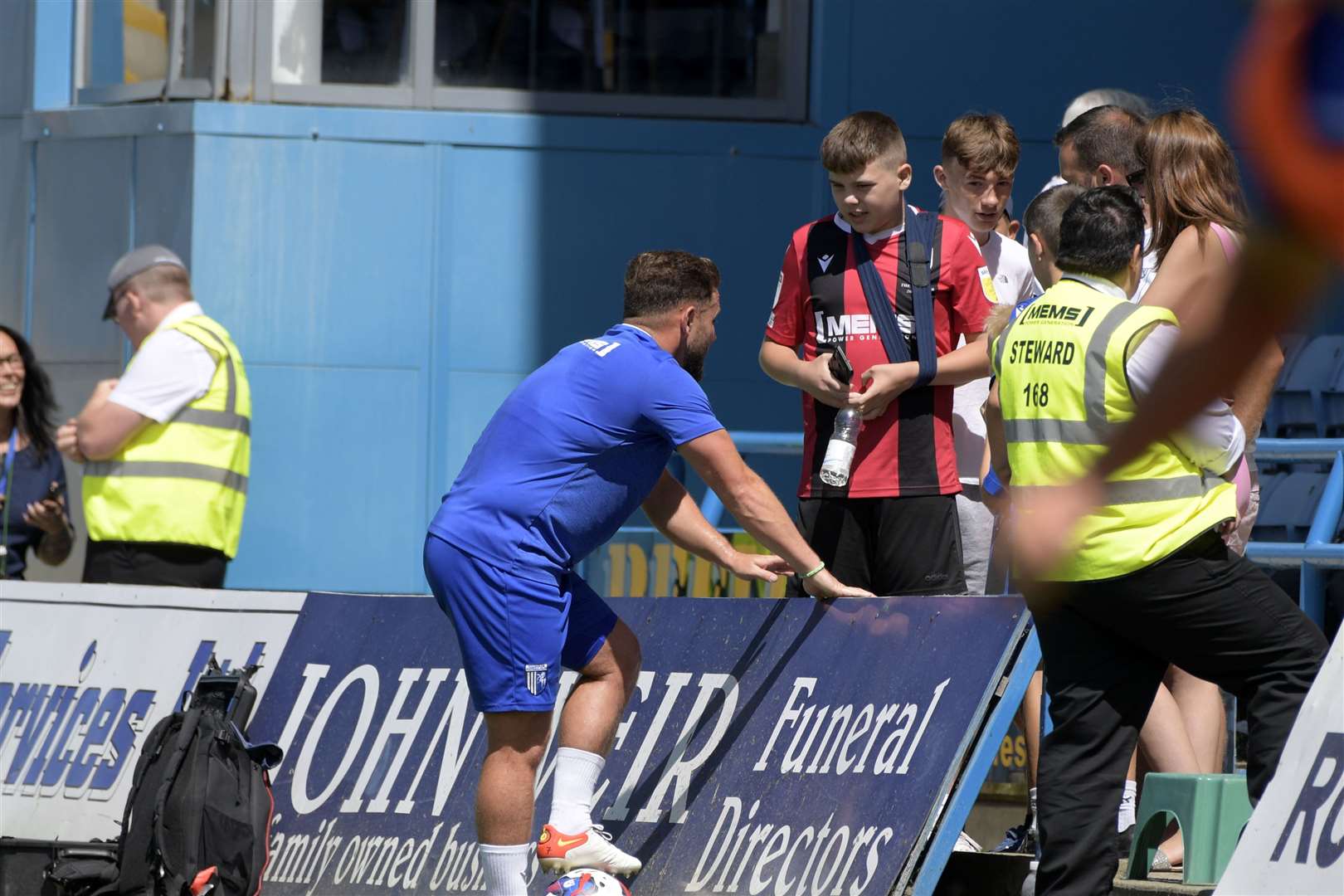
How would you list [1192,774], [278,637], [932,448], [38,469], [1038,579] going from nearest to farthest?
1. [1038,579]
2. [1192,774]
3. [932,448]
4. [278,637]
5. [38,469]

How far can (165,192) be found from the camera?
1069 cm

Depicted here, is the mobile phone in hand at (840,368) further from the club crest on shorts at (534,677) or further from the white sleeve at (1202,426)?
the white sleeve at (1202,426)

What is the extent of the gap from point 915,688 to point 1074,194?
5.02ft

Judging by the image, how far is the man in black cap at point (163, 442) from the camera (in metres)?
7.80

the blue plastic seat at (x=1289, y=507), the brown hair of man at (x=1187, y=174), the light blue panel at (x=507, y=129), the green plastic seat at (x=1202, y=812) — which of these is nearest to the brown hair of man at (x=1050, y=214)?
the brown hair of man at (x=1187, y=174)

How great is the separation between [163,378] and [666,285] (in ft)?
9.74

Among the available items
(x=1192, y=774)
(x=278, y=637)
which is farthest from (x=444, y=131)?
(x=1192, y=774)

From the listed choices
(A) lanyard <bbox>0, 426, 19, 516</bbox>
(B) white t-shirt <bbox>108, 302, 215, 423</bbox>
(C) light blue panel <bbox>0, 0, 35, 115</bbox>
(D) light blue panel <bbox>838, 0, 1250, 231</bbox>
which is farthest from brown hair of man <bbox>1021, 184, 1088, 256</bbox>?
(C) light blue panel <bbox>0, 0, 35, 115</bbox>

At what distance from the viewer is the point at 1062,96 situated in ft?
34.9

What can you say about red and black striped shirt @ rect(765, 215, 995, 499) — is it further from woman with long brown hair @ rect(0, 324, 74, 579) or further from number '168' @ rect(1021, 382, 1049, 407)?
woman with long brown hair @ rect(0, 324, 74, 579)

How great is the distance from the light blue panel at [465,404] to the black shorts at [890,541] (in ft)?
15.5

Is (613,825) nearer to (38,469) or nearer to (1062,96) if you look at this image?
(38,469)

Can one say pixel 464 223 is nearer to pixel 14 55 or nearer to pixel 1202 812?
pixel 14 55

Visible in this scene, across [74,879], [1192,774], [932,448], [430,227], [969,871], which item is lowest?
[74,879]
